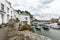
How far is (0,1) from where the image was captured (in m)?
26.7

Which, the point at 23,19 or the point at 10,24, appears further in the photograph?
the point at 23,19

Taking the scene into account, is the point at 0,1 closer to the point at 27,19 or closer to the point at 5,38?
the point at 5,38

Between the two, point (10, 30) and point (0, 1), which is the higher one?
point (0, 1)

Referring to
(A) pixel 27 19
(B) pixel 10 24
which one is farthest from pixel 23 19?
(B) pixel 10 24

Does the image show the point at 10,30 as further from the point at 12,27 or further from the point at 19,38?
the point at 19,38

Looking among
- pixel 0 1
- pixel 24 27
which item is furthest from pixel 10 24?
pixel 0 1

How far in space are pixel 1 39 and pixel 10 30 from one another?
175 cm

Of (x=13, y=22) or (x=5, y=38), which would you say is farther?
(x=13, y=22)

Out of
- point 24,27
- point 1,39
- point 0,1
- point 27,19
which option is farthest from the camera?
point 27,19

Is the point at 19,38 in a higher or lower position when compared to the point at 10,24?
lower

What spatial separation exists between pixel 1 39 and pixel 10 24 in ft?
7.69

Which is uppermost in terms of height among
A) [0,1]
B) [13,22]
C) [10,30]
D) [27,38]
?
[0,1]

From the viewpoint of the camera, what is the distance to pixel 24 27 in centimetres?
2355

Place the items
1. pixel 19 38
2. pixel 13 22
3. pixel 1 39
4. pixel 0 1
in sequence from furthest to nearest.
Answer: pixel 0 1 < pixel 13 22 < pixel 19 38 < pixel 1 39
